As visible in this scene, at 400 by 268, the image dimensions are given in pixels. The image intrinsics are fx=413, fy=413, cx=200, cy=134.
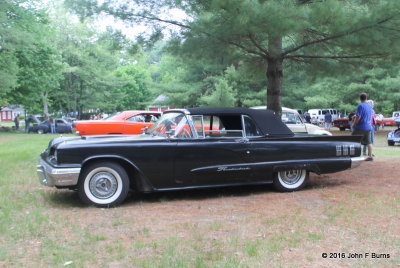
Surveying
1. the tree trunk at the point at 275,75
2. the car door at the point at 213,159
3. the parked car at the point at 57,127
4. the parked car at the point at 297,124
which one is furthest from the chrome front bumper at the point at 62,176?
the parked car at the point at 57,127

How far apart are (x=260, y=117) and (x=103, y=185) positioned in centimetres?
265

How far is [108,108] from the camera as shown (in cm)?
5228

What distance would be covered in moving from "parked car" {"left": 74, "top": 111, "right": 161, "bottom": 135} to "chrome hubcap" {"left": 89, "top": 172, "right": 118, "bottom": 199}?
20.8ft

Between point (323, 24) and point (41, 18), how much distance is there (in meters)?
27.7

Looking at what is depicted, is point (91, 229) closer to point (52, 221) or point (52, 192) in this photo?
point (52, 221)

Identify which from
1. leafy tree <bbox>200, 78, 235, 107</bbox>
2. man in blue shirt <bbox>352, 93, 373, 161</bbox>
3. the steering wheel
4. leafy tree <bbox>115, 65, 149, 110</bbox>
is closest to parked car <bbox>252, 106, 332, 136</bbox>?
man in blue shirt <bbox>352, 93, 373, 161</bbox>

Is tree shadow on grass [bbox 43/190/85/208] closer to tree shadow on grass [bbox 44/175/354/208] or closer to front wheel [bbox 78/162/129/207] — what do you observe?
tree shadow on grass [bbox 44/175/354/208]

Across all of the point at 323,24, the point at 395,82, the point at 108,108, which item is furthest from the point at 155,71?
the point at 323,24

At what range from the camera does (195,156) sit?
5984mm

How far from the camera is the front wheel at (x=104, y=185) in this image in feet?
18.4

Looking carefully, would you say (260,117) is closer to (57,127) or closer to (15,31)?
(15,31)

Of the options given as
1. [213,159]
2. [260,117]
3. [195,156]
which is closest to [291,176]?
[260,117]

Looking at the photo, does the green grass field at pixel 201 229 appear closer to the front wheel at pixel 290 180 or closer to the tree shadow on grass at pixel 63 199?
the tree shadow on grass at pixel 63 199

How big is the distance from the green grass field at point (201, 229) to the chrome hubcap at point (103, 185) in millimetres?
259
